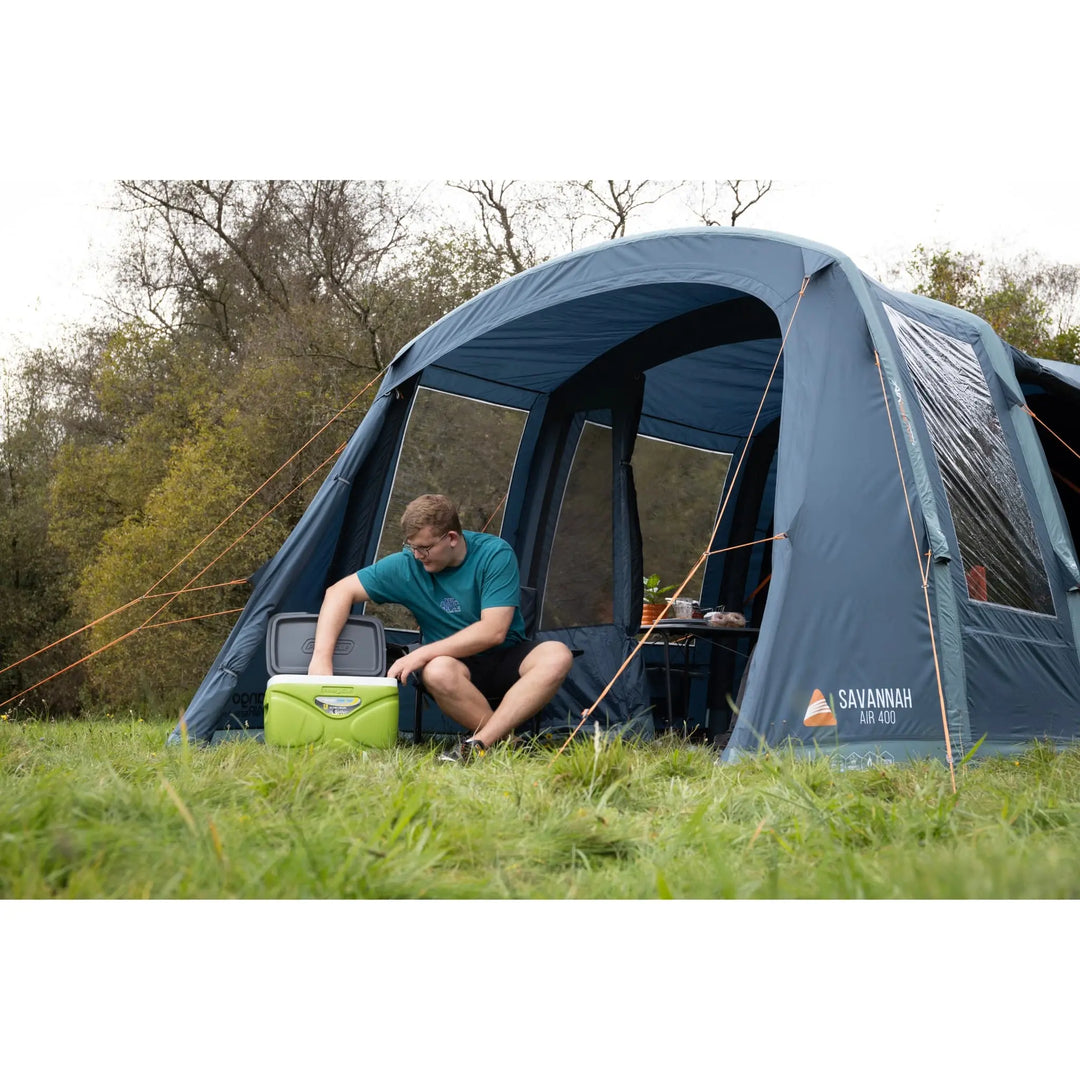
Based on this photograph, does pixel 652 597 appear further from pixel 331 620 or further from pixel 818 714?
pixel 818 714

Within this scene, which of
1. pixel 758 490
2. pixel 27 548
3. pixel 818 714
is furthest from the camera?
pixel 27 548

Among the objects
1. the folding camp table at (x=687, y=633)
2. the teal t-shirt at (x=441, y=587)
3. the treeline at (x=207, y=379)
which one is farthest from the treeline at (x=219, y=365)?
the teal t-shirt at (x=441, y=587)

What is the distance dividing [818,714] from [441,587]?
5.06 feet

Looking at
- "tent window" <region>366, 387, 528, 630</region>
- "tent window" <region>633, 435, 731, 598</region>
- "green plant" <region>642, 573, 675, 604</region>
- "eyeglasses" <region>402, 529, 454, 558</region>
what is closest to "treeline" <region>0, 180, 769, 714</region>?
"tent window" <region>366, 387, 528, 630</region>

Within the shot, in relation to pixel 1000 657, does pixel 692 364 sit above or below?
above

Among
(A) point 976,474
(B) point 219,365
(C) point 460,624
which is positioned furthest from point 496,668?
(B) point 219,365

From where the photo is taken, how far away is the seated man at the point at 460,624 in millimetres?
3615

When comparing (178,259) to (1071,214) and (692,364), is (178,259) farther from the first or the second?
(1071,214)

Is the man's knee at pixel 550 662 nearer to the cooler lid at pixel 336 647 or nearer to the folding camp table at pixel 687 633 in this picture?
the folding camp table at pixel 687 633

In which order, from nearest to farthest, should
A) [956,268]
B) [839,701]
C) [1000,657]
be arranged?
1. [839,701]
2. [1000,657]
3. [956,268]

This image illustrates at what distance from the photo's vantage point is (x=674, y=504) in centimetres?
523
